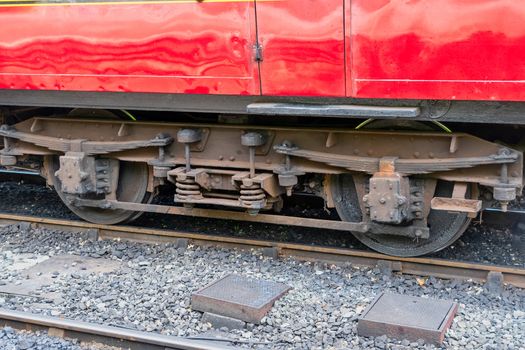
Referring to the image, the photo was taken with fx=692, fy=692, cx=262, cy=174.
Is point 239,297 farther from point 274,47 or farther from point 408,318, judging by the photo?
point 274,47

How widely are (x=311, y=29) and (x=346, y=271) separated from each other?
78.9 inches

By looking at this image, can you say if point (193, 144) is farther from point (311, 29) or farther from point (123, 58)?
point (311, 29)

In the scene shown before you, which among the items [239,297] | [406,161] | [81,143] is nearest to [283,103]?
[406,161]

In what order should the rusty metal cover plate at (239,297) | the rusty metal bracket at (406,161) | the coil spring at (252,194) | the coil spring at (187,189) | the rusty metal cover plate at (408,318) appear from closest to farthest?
the rusty metal cover plate at (408,318) → the rusty metal cover plate at (239,297) → the rusty metal bracket at (406,161) → the coil spring at (252,194) → the coil spring at (187,189)

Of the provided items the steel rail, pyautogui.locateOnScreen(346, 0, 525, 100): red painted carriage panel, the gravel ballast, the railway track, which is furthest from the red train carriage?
the steel rail

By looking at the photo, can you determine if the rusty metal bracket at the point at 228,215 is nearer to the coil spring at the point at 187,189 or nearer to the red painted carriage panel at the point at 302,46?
the coil spring at the point at 187,189

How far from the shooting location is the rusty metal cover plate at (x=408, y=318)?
4379 mm

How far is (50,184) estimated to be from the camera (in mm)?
7074

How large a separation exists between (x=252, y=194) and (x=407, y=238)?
137 cm

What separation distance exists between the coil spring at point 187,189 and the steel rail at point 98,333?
1.67 metres

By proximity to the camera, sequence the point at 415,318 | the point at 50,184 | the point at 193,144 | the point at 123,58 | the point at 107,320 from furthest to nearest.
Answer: the point at 50,184 < the point at 193,144 < the point at 123,58 < the point at 107,320 < the point at 415,318

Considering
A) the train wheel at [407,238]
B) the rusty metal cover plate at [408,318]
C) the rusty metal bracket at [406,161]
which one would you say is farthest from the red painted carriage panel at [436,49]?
the rusty metal cover plate at [408,318]

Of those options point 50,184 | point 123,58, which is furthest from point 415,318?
point 50,184

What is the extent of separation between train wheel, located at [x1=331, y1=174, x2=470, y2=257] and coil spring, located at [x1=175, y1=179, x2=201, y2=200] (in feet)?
3.98
